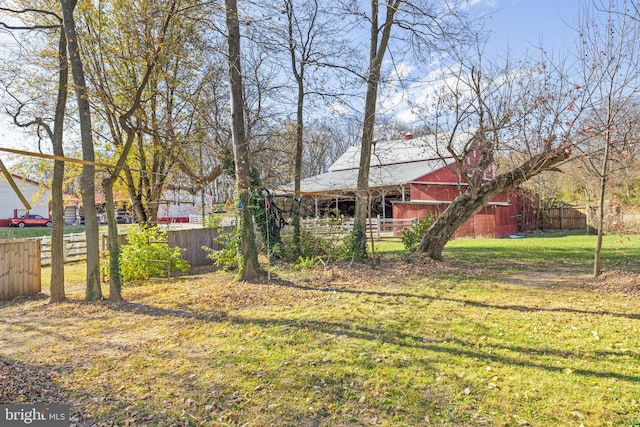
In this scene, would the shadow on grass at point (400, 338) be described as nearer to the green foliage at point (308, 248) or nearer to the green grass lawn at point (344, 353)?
the green grass lawn at point (344, 353)

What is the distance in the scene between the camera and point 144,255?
9.68 meters

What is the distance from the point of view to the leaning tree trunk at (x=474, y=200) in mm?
9027

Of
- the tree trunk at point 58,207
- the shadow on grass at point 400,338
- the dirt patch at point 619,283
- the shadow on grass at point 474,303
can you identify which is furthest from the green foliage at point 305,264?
the dirt patch at point 619,283

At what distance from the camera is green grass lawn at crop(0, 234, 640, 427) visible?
3176 millimetres

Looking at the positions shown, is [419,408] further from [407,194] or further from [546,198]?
[546,198]

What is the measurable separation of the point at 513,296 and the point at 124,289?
821 cm

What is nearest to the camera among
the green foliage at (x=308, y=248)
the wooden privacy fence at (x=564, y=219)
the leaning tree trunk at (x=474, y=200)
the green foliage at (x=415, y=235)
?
the leaning tree trunk at (x=474, y=200)

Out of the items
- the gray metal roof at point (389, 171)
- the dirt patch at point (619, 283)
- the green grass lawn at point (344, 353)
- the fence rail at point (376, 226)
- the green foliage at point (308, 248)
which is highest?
the gray metal roof at point (389, 171)

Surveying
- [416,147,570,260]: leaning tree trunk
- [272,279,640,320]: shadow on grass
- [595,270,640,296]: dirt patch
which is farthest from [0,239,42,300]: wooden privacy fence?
[595,270,640,296]: dirt patch

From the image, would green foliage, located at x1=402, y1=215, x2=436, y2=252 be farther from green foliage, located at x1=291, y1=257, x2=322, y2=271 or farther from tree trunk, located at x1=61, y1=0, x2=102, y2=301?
tree trunk, located at x1=61, y1=0, x2=102, y2=301

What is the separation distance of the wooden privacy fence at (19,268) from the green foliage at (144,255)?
1.79 meters

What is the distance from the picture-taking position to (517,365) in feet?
12.8

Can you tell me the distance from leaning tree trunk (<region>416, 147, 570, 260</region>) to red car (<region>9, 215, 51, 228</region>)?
3434 centimetres

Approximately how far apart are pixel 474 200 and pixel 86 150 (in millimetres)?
9105
